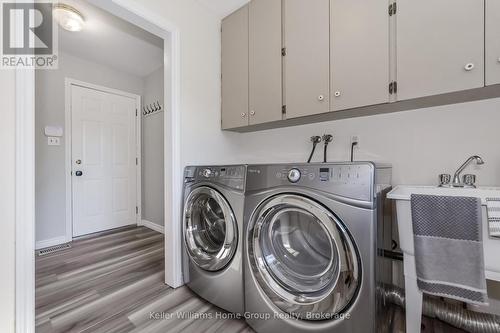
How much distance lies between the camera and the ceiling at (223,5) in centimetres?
196

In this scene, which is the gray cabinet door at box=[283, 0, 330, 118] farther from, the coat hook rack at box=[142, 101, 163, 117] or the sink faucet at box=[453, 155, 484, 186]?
the coat hook rack at box=[142, 101, 163, 117]

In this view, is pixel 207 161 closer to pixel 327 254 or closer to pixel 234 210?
pixel 234 210

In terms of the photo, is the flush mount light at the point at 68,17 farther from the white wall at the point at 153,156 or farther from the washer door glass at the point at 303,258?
the washer door glass at the point at 303,258

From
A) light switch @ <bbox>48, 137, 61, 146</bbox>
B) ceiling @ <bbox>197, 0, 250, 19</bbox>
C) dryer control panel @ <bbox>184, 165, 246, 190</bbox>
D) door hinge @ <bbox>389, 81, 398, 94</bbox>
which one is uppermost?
ceiling @ <bbox>197, 0, 250, 19</bbox>

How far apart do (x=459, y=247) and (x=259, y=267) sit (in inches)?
35.9

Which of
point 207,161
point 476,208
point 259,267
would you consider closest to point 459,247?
point 476,208

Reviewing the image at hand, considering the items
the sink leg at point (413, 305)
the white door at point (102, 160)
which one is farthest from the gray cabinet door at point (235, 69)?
the white door at point (102, 160)

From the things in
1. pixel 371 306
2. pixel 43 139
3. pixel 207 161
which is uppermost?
pixel 43 139

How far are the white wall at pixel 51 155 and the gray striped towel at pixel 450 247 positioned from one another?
3556 mm

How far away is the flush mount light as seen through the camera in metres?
1.90

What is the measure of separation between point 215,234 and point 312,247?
0.77m

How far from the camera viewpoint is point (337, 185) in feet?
3.21

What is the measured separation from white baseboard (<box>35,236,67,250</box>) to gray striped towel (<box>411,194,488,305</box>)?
3552 millimetres

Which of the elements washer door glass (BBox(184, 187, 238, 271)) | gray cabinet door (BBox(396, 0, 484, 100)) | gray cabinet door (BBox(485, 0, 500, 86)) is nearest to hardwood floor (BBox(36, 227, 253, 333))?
washer door glass (BBox(184, 187, 238, 271))
